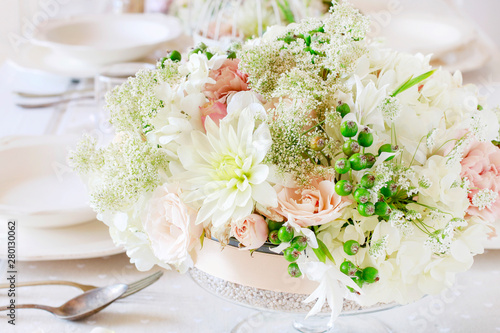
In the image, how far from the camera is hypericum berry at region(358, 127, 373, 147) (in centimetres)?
55

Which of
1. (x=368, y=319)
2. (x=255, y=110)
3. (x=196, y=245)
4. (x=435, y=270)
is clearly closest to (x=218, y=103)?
(x=255, y=110)

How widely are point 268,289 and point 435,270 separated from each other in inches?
7.0

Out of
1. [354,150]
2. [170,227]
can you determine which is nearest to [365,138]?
[354,150]

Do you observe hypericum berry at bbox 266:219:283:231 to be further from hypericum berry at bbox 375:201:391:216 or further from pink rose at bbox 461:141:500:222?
pink rose at bbox 461:141:500:222

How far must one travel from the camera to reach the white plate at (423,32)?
5.59 feet

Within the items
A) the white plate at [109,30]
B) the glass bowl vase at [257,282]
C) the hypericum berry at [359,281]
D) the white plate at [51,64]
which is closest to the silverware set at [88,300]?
the glass bowl vase at [257,282]

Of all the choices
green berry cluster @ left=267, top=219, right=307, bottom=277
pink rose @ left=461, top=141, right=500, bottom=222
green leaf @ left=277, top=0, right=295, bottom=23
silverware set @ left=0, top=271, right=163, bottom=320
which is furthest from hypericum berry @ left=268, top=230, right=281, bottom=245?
green leaf @ left=277, top=0, right=295, bottom=23

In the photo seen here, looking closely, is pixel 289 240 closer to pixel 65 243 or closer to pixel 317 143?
pixel 317 143

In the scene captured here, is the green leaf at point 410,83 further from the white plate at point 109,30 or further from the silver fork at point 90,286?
the white plate at point 109,30

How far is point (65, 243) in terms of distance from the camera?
3.00 ft

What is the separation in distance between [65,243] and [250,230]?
0.46 meters

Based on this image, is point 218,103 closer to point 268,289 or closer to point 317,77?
point 317,77

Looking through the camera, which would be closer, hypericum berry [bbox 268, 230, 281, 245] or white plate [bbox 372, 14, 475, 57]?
hypericum berry [bbox 268, 230, 281, 245]

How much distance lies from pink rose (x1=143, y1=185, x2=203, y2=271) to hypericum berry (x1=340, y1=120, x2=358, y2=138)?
0.18 metres
